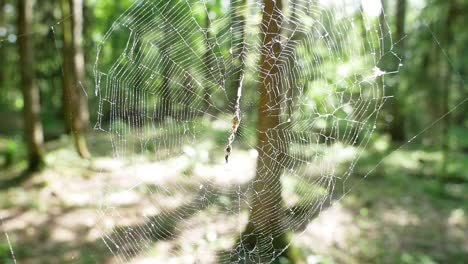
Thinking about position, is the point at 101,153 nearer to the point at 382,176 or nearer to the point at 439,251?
the point at 439,251

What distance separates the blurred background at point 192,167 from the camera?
279 centimetres

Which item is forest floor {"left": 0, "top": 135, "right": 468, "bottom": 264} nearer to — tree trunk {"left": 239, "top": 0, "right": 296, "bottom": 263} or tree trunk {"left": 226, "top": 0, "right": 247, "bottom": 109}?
tree trunk {"left": 239, "top": 0, "right": 296, "bottom": 263}

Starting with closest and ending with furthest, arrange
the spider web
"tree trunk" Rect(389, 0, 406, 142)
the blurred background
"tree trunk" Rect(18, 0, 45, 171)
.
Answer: the spider web < the blurred background < "tree trunk" Rect(18, 0, 45, 171) < "tree trunk" Rect(389, 0, 406, 142)

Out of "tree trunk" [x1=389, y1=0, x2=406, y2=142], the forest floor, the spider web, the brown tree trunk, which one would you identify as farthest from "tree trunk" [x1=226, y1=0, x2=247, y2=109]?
"tree trunk" [x1=389, y1=0, x2=406, y2=142]

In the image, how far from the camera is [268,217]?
2.95 meters

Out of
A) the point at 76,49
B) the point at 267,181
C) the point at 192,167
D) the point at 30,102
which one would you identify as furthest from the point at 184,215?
the point at 76,49

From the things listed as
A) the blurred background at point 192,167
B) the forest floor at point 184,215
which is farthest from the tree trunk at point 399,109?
the forest floor at point 184,215

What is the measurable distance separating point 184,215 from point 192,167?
2.40 feet

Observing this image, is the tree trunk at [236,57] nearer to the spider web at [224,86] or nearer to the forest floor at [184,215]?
the spider web at [224,86]

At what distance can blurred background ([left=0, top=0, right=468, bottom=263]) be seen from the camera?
110 inches

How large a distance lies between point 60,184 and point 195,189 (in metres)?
3.62

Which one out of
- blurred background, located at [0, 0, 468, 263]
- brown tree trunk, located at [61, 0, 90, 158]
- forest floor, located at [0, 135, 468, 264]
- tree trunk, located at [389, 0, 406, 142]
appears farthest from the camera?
tree trunk, located at [389, 0, 406, 142]

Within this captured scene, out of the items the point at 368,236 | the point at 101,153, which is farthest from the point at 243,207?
the point at 368,236

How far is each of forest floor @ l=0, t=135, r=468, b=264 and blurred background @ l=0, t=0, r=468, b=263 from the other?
1.0 inches
